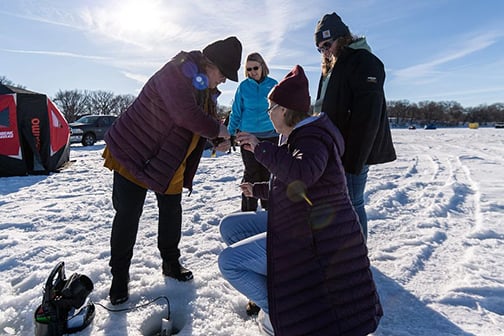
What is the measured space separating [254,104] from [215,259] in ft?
5.65

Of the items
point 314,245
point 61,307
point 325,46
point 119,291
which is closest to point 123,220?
point 119,291

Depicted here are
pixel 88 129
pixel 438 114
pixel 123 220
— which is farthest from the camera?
pixel 438 114

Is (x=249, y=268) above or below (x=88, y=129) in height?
above

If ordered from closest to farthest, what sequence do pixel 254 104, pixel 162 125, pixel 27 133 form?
pixel 162 125, pixel 254 104, pixel 27 133

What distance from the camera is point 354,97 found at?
234cm

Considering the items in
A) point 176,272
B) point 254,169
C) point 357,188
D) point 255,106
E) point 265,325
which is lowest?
point 176,272

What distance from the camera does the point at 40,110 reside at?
7855mm

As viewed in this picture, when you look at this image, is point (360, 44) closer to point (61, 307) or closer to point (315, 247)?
point (315, 247)

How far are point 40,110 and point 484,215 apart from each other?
9.11 metres

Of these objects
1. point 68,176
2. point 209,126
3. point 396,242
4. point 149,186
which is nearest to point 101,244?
point 149,186

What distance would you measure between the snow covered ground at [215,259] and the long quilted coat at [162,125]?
34.2 inches

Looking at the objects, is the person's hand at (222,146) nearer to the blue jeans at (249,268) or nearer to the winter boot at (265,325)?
the blue jeans at (249,268)

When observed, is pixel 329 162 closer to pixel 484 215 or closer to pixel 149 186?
pixel 149 186

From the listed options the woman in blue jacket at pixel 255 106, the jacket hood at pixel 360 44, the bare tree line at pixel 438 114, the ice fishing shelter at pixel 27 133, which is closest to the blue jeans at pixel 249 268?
the jacket hood at pixel 360 44
